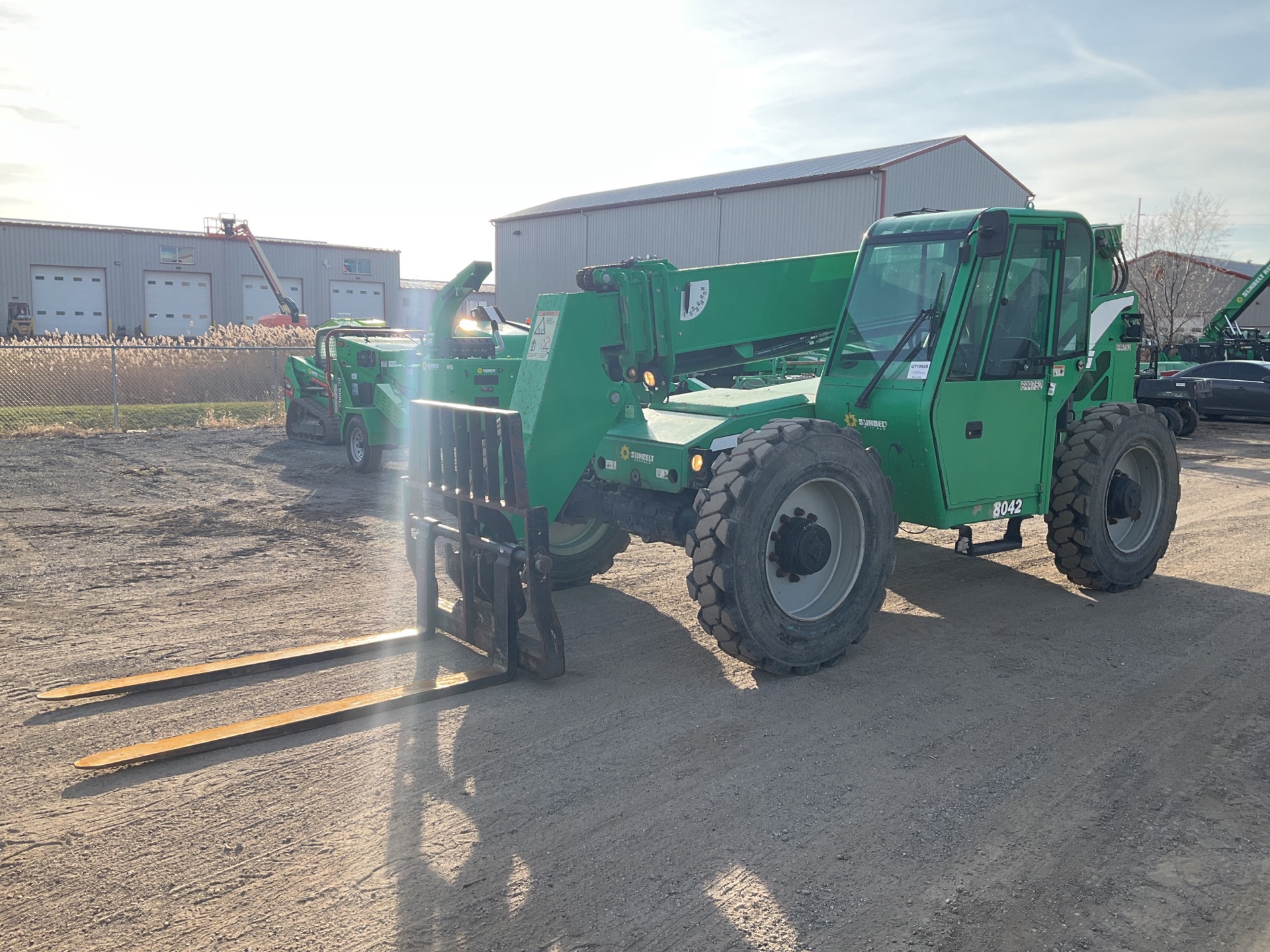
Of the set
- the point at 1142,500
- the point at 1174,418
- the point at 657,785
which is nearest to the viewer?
the point at 657,785

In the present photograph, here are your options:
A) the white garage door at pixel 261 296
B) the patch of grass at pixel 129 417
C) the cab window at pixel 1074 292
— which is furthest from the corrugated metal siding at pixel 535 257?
the cab window at pixel 1074 292

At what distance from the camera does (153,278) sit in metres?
45.9

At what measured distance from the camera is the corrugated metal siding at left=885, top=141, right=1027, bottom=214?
1060 inches

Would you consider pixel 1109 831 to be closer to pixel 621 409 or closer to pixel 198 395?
pixel 621 409

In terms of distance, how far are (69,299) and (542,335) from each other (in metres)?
46.5

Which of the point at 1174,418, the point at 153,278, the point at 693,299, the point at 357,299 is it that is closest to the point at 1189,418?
the point at 1174,418

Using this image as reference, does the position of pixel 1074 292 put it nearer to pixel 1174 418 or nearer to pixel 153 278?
pixel 1174 418

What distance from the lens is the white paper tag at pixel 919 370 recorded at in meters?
6.07

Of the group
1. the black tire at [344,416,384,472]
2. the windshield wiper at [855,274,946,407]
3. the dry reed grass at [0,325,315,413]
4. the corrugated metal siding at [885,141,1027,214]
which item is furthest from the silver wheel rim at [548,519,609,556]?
the corrugated metal siding at [885,141,1027,214]

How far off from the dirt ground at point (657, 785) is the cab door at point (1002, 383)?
982 mm

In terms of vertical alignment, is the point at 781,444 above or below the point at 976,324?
below

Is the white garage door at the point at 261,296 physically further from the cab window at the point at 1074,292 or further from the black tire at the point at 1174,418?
the cab window at the point at 1074,292

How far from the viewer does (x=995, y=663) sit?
19.0 ft

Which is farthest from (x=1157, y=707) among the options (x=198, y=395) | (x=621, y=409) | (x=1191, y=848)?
(x=198, y=395)
